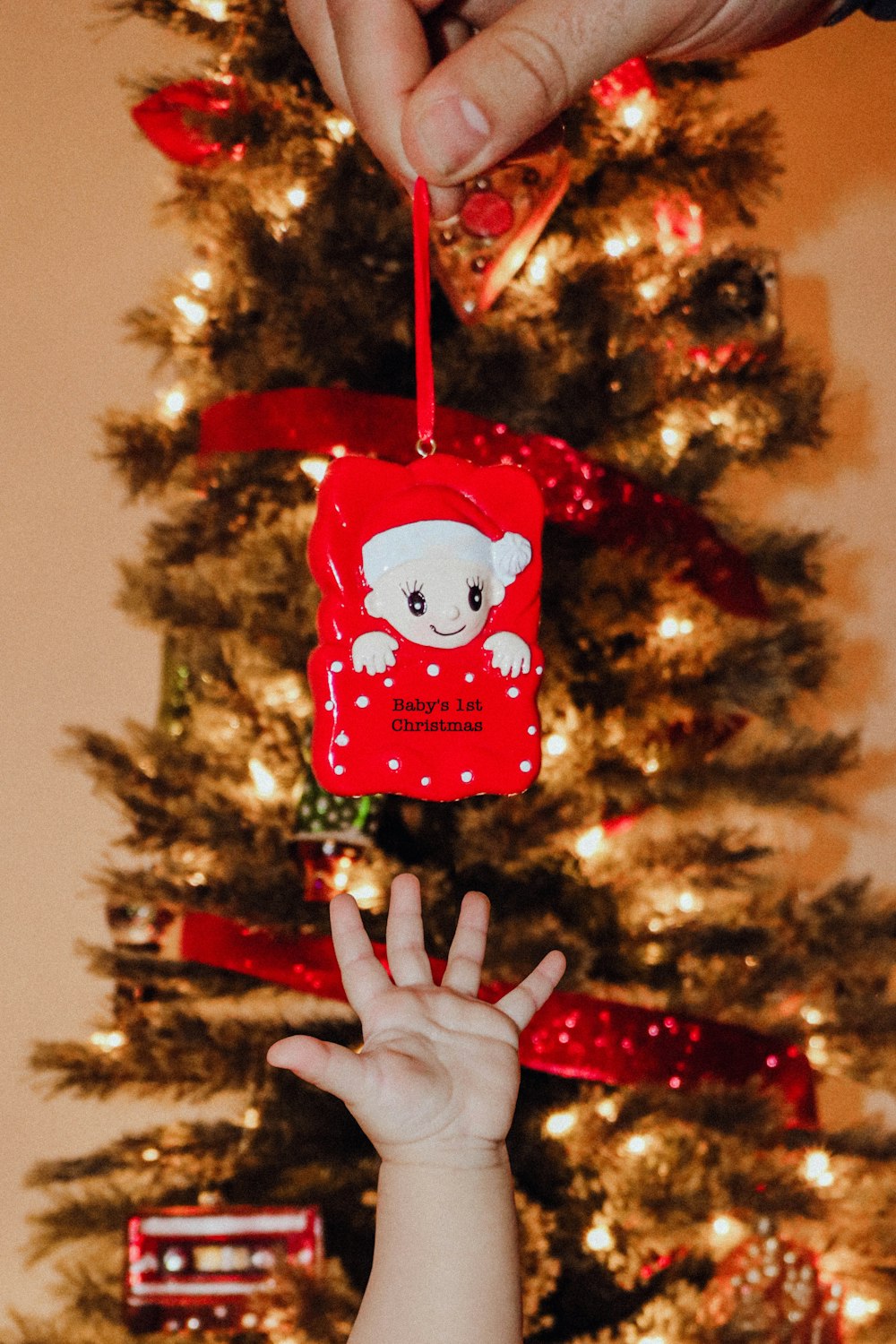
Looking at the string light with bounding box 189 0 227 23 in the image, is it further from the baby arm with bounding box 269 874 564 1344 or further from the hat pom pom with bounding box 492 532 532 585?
the baby arm with bounding box 269 874 564 1344

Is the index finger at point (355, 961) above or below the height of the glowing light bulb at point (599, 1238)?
above

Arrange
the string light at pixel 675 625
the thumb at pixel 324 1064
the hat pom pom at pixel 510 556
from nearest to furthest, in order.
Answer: the thumb at pixel 324 1064
the hat pom pom at pixel 510 556
the string light at pixel 675 625

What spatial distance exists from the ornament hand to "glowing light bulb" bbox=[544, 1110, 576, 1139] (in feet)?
1.14

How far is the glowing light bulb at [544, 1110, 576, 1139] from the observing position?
102 cm

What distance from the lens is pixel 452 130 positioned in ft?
2.08

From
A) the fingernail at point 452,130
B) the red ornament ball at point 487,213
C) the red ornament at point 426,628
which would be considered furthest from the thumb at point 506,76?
the red ornament ball at point 487,213

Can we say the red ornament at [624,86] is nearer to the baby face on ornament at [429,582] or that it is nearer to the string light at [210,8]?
the string light at [210,8]

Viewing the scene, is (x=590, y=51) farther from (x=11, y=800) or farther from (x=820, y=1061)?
(x=11, y=800)

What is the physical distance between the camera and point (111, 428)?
3.34ft

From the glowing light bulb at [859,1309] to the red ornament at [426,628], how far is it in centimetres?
70

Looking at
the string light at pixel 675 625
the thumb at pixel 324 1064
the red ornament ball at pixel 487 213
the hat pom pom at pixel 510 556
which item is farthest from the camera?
the string light at pixel 675 625

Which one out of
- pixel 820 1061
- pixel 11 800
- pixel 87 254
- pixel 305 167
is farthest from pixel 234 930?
pixel 87 254

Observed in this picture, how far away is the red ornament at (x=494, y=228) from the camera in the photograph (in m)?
0.94

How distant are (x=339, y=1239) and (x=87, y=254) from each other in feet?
4.54
